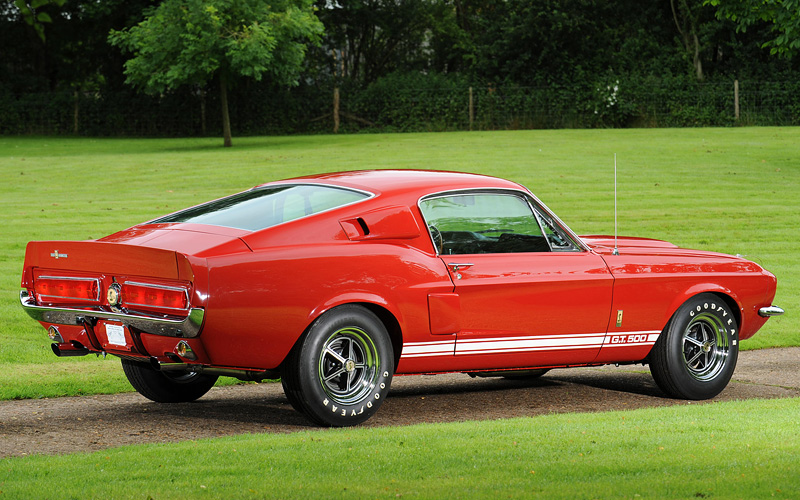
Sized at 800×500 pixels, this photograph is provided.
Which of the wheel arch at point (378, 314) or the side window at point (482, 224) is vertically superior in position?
the side window at point (482, 224)

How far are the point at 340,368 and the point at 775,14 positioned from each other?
20361 millimetres

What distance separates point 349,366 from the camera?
6.24m

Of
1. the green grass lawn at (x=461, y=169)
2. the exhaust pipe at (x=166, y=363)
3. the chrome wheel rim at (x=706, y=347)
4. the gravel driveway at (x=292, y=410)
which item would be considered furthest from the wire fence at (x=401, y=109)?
the exhaust pipe at (x=166, y=363)

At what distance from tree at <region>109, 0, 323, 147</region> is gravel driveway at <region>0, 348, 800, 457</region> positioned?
25.4 m

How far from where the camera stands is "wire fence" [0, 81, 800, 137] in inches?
1538

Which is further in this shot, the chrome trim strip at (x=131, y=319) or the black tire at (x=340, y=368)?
the black tire at (x=340, y=368)

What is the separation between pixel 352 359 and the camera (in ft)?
20.5

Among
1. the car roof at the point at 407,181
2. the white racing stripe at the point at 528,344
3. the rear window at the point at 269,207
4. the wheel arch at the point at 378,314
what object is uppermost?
the car roof at the point at 407,181

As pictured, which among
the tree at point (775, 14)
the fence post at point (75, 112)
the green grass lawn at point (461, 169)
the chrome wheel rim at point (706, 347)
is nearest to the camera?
the chrome wheel rim at point (706, 347)

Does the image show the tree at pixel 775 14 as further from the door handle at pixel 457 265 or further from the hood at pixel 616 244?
the door handle at pixel 457 265

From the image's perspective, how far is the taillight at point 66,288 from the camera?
19.9ft

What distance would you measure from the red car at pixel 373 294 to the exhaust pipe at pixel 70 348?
0.01m

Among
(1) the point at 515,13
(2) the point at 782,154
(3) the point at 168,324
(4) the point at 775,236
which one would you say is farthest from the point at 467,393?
(1) the point at 515,13

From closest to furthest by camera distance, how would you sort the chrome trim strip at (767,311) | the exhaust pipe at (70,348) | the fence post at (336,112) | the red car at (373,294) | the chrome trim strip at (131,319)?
the chrome trim strip at (131,319) → the red car at (373,294) → the exhaust pipe at (70,348) → the chrome trim strip at (767,311) → the fence post at (336,112)
